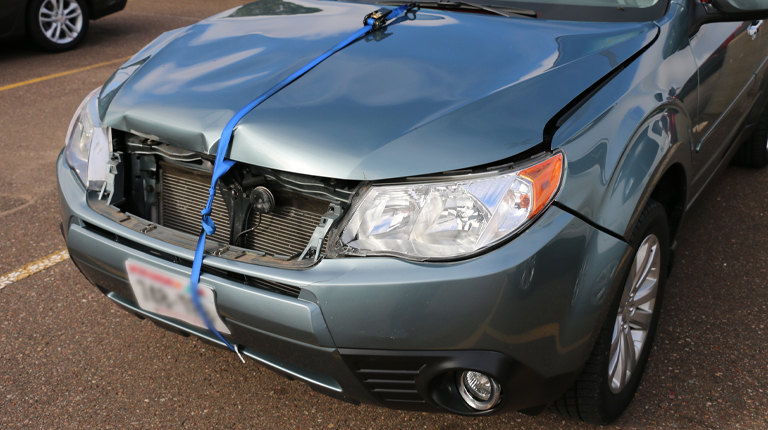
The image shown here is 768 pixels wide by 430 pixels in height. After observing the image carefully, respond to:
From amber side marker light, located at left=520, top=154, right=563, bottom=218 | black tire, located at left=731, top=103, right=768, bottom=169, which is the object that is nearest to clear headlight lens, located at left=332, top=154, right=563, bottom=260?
amber side marker light, located at left=520, top=154, right=563, bottom=218

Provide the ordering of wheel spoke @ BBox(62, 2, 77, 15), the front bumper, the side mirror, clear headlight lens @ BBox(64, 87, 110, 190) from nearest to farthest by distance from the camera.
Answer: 1. the front bumper
2. clear headlight lens @ BBox(64, 87, 110, 190)
3. the side mirror
4. wheel spoke @ BBox(62, 2, 77, 15)

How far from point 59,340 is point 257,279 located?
1.30 m

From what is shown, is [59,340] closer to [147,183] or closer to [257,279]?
[147,183]

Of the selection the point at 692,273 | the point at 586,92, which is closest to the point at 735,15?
the point at 586,92

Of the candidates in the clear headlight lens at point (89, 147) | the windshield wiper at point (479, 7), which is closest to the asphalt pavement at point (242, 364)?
the clear headlight lens at point (89, 147)

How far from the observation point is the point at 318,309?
155cm

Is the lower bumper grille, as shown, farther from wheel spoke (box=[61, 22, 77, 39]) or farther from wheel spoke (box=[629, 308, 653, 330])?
wheel spoke (box=[61, 22, 77, 39])

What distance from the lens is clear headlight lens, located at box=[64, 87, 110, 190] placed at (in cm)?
202

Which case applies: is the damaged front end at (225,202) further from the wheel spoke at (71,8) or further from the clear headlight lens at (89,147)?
the wheel spoke at (71,8)

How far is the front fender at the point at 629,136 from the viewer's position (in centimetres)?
160

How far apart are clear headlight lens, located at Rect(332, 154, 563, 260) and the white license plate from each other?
391 mm

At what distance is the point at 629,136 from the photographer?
1.74m

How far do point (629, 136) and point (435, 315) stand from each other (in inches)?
29.3

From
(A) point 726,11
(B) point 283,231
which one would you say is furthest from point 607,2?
(B) point 283,231
